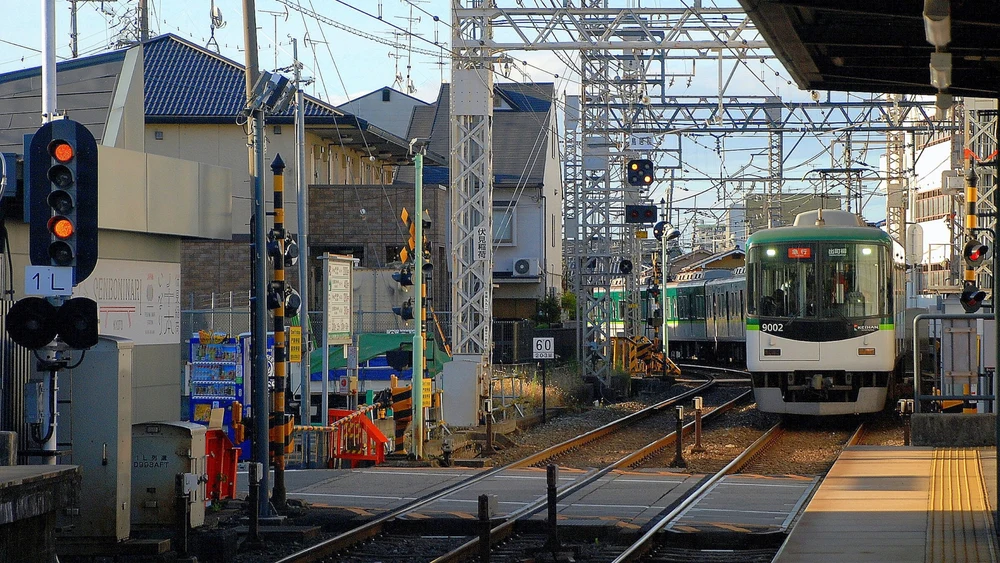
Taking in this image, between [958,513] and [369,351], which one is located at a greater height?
[369,351]

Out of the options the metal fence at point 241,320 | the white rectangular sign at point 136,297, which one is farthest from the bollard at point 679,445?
the metal fence at point 241,320

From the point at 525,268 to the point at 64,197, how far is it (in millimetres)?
37044

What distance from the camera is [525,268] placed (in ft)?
154

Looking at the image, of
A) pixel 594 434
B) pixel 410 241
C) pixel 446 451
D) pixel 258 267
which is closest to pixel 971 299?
pixel 594 434

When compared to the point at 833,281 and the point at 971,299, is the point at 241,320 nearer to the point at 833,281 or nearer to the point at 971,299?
the point at 833,281

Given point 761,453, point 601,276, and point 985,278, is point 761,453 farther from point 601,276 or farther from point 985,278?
point 985,278

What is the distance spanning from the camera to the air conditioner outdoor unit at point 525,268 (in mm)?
46906

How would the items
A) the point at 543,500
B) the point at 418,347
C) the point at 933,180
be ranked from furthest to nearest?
the point at 933,180 < the point at 418,347 < the point at 543,500

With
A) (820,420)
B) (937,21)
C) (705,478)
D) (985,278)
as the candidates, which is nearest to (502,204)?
(985,278)

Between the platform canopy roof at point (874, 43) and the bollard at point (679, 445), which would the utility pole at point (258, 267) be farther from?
the bollard at point (679, 445)

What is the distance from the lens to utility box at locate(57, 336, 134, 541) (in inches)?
431

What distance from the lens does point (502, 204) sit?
4847cm

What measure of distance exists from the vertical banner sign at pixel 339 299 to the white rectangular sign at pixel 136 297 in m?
3.10

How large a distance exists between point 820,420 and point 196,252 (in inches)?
666
